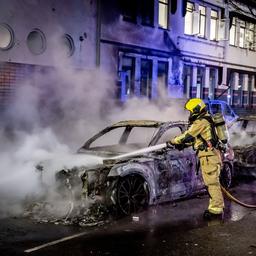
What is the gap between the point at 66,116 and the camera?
13.8m

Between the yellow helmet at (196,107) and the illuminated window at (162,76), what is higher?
the illuminated window at (162,76)

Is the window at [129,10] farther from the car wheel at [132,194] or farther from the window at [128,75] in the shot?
the car wheel at [132,194]

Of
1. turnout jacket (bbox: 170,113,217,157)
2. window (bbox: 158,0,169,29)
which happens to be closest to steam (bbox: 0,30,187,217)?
turnout jacket (bbox: 170,113,217,157)

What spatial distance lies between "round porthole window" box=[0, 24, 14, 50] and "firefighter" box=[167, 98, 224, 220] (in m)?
8.80

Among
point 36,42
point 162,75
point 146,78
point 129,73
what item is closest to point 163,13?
point 162,75

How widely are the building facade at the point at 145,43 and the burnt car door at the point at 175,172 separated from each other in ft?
24.3

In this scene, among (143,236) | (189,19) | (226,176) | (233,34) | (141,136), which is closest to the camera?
(143,236)

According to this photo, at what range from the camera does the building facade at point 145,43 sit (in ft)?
46.1

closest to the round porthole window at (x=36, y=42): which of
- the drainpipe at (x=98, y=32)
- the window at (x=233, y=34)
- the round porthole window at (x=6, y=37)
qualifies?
the round porthole window at (x=6, y=37)

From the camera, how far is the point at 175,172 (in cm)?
741

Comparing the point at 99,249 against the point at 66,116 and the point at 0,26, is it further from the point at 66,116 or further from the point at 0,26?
the point at 0,26

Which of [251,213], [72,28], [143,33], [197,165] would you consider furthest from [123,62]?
[251,213]

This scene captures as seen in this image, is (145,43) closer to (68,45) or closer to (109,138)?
(68,45)

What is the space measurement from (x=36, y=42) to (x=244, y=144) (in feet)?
26.1
